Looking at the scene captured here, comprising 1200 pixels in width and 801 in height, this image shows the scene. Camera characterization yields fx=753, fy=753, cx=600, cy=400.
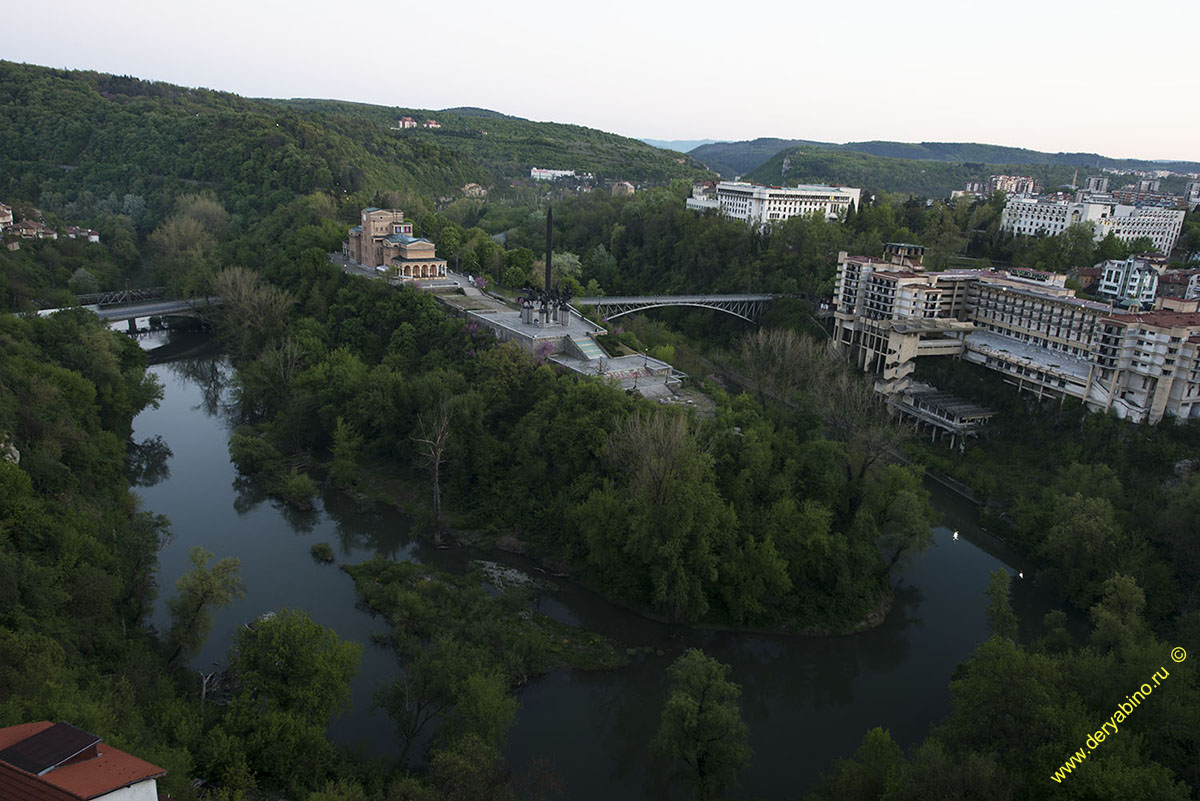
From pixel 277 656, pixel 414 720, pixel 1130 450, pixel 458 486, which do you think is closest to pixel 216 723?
pixel 277 656

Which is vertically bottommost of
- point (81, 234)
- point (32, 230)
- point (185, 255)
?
point (185, 255)

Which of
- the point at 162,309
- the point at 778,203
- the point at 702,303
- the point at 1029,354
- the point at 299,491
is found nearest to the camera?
the point at 299,491

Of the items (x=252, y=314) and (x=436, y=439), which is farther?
(x=252, y=314)

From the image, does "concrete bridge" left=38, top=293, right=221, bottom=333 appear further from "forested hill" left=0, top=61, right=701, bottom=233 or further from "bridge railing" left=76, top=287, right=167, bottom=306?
"forested hill" left=0, top=61, right=701, bottom=233

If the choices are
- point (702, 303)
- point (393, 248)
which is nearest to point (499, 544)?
point (393, 248)

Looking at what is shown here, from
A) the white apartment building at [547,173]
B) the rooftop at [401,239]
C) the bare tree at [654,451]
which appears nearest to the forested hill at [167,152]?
the white apartment building at [547,173]

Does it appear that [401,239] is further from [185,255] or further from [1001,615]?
[1001,615]

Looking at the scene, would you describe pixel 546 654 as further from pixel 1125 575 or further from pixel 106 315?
pixel 106 315
